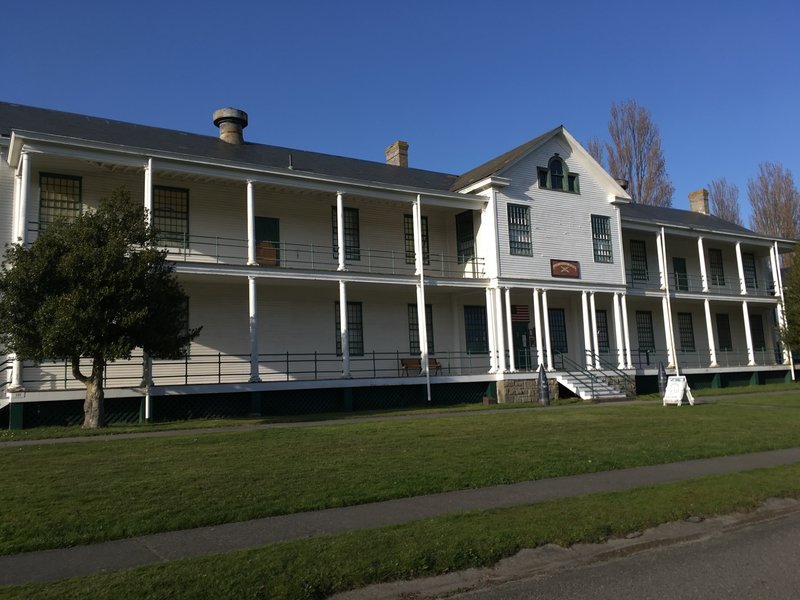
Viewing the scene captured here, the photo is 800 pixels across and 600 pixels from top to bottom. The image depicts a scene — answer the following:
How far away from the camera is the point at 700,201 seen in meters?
42.2

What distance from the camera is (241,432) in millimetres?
14016

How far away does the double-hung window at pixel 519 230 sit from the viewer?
25.4m

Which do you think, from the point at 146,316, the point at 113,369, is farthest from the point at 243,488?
the point at 113,369

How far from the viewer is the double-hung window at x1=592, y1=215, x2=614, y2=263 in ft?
91.6


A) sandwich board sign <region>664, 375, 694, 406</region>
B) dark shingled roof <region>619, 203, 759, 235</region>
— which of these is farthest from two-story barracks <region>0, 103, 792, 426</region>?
sandwich board sign <region>664, 375, 694, 406</region>

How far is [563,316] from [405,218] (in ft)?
27.5

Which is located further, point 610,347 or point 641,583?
point 610,347

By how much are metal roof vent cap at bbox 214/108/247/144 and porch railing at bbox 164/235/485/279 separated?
520 centimetres

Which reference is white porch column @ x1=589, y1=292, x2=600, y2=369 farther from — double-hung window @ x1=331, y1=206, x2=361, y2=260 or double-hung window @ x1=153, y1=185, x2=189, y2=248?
double-hung window @ x1=153, y1=185, x2=189, y2=248

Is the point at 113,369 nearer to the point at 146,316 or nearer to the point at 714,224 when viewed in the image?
the point at 146,316

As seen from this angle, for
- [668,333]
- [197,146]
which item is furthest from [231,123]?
[668,333]

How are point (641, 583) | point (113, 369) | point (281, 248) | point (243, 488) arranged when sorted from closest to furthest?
1. point (641, 583)
2. point (243, 488)
3. point (113, 369)
4. point (281, 248)

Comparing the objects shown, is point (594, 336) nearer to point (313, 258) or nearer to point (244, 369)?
point (313, 258)

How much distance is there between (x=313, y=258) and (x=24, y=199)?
927 centimetres
